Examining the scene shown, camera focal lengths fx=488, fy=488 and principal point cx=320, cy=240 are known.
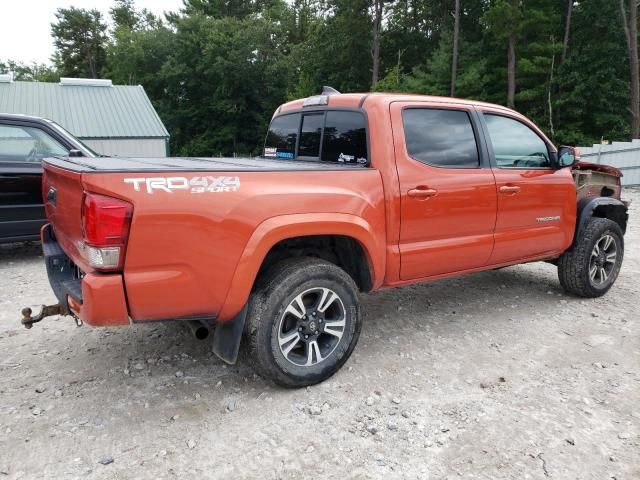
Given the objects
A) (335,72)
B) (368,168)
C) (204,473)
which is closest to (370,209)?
(368,168)

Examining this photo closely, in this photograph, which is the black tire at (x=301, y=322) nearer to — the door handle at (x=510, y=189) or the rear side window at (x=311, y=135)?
the rear side window at (x=311, y=135)

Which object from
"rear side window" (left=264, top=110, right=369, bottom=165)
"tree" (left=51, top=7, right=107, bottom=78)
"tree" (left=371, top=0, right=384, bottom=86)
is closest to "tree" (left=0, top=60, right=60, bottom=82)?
"tree" (left=51, top=7, right=107, bottom=78)

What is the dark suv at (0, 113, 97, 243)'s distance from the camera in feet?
18.8

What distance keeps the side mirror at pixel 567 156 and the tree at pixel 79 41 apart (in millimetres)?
64131

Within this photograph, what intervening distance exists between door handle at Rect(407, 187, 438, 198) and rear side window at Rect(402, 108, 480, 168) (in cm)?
21

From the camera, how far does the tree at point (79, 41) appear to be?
56.8m

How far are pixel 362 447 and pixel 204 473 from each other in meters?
0.80

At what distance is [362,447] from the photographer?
254 cm

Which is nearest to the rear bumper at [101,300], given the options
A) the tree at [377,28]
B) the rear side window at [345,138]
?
the rear side window at [345,138]

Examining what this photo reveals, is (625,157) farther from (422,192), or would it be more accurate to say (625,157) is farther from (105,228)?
(105,228)

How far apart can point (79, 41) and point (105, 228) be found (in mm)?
65973

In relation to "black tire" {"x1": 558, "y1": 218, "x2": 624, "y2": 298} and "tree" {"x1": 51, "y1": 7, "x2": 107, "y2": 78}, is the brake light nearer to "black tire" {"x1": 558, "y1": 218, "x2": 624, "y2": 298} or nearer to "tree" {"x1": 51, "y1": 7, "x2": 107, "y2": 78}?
"black tire" {"x1": 558, "y1": 218, "x2": 624, "y2": 298}

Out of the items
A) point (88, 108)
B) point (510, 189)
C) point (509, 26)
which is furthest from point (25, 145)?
point (509, 26)

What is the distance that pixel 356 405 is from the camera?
2.93m
